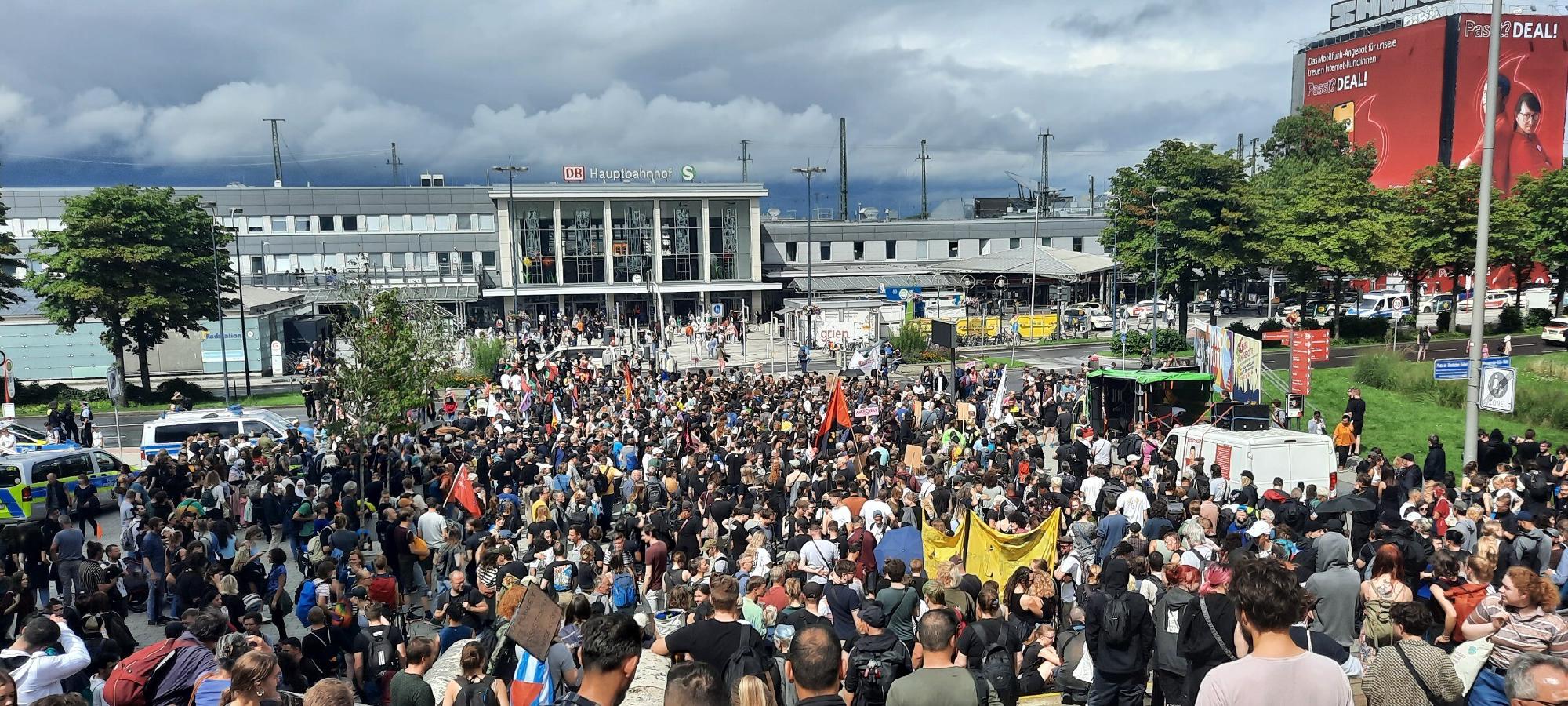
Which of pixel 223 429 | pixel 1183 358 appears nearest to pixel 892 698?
pixel 223 429

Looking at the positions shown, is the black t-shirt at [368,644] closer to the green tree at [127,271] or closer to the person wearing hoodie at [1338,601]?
the person wearing hoodie at [1338,601]

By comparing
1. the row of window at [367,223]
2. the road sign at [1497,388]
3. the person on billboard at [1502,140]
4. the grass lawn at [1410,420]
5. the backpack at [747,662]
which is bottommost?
the grass lawn at [1410,420]

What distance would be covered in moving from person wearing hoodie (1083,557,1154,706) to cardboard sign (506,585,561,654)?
4.01 metres

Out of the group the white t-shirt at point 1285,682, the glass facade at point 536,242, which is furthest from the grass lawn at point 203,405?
the white t-shirt at point 1285,682

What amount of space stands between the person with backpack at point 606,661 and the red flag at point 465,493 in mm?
11654

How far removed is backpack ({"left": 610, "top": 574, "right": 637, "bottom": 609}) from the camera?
406 inches

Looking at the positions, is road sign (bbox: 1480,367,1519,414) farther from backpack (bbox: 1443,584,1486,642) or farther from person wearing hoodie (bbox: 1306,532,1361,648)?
person wearing hoodie (bbox: 1306,532,1361,648)

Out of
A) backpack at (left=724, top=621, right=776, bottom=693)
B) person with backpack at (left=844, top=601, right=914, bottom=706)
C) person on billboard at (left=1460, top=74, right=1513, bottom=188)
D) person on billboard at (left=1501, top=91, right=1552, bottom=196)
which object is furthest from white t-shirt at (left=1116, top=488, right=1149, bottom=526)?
person on billboard at (left=1501, top=91, right=1552, bottom=196)

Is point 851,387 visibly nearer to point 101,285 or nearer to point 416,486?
point 416,486

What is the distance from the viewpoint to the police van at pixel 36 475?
58.1ft

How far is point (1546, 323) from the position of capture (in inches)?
1532

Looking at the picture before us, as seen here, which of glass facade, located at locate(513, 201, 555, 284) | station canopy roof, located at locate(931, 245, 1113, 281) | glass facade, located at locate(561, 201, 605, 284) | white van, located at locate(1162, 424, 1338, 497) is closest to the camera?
white van, located at locate(1162, 424, 1338, 497)

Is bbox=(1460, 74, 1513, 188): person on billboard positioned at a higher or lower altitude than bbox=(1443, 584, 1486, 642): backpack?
higher

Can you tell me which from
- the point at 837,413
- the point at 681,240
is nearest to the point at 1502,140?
the point at 681,240
